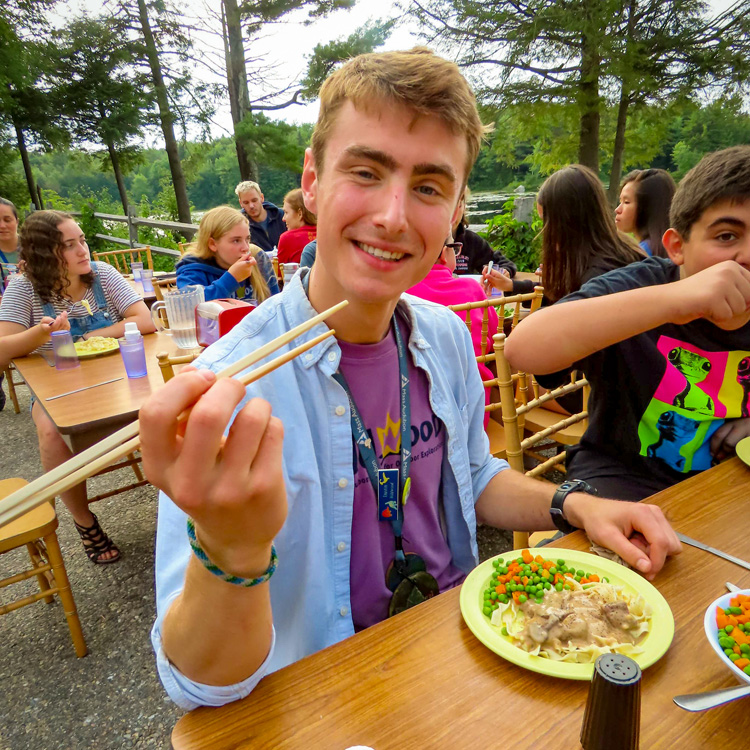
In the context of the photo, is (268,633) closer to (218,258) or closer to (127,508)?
(127,508)

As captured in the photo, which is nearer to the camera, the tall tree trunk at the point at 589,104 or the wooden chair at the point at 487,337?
the wooden chair at the point at 487,337

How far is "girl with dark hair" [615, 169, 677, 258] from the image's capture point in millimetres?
3674

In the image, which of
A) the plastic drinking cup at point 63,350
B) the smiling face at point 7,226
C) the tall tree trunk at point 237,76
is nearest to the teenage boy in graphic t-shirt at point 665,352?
the plastic drinking cup at point 63,350

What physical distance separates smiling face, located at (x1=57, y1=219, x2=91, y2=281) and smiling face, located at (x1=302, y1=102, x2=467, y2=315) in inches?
105

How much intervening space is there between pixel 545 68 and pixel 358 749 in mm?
9099

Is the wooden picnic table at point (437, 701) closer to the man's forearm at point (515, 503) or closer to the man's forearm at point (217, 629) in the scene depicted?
the man's forearm at point (217, 629)

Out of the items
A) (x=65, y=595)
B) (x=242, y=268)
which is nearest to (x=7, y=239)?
(x=242, y=268)

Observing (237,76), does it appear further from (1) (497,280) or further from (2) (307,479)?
(2) (307,479)

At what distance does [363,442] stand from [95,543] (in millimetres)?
2354

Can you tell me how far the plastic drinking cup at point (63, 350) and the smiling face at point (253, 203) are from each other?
13.9ft

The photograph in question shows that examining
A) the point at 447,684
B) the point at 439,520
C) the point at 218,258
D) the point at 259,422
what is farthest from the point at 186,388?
the point at 218,258

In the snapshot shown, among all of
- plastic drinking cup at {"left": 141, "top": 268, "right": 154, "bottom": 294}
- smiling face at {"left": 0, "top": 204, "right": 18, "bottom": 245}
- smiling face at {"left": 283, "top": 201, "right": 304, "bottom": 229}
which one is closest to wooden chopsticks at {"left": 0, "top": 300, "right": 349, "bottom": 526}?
plastic drinking cup at {"left": 141, "top": 268, "right": 154, "bottom": 294}

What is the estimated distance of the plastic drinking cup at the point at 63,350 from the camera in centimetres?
264

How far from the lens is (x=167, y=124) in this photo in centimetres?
1119
